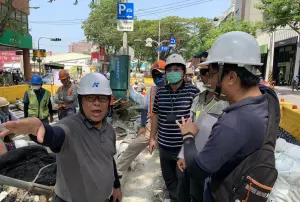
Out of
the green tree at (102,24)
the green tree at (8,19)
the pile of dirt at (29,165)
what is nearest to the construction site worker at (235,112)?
the pile of dirt at (29,165)

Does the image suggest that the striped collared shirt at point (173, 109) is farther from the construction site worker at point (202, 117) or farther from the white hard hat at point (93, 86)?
the white hard hat at point (93, 86)

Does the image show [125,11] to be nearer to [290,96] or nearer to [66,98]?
[66,98]

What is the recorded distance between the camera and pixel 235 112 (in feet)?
4.29

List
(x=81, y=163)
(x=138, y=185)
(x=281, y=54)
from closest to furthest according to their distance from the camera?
(x=81, y=163)
(x=138, y=185)
(x=281, y=54)

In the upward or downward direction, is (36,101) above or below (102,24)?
below

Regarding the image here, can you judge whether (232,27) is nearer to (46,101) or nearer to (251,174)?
(46,101)

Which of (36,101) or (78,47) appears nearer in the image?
(36,101)

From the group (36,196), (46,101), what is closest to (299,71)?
(46,101)

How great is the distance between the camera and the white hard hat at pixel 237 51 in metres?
1.35

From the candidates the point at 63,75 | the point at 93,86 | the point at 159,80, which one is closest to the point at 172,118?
the point at 159,80

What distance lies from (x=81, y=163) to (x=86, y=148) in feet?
0.32

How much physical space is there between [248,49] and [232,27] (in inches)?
1189

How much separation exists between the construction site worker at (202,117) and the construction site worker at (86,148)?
0.65m

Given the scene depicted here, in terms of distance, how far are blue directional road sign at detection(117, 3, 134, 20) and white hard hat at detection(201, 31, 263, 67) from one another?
7.31m
